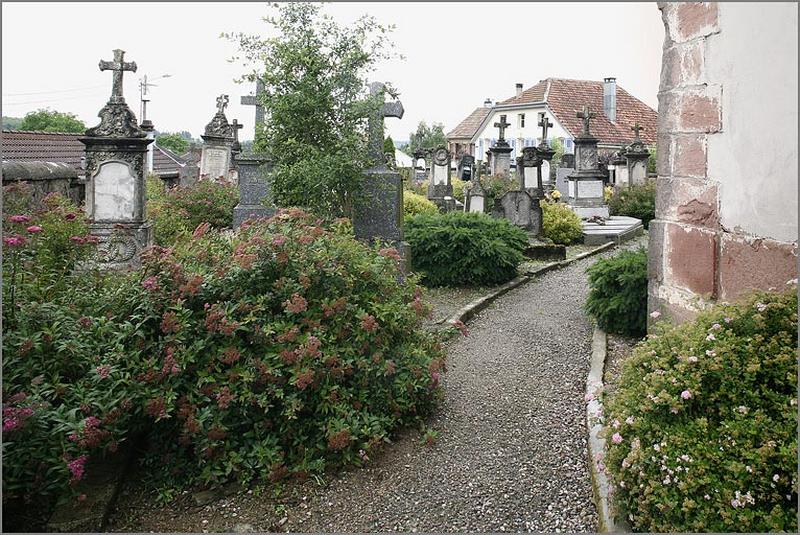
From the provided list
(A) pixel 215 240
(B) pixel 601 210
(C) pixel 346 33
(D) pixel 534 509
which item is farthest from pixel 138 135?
(B) pixel 601 210

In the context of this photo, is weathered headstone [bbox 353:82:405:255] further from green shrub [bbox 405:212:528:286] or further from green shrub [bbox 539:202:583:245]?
green shrub [bbox 539:202:583:245]

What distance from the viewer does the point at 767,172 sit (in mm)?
3699

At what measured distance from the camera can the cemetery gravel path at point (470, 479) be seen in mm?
3406

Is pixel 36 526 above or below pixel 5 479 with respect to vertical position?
below

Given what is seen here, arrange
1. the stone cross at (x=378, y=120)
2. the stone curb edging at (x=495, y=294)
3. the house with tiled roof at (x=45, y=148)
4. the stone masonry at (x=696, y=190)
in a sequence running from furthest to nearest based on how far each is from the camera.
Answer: the house with tiled roof at (x=45, y=148), the stone cross at (x=378, y=120), the stone curb edging at (x=495, y=294), the stone masonry at (x=696, y=190)

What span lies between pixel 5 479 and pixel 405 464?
6.60 feet

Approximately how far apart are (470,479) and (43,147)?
1551 centimetres

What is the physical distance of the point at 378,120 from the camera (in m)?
8.10

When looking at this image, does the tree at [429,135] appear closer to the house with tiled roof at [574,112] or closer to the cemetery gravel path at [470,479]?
the house with tiled roof at [574,112]

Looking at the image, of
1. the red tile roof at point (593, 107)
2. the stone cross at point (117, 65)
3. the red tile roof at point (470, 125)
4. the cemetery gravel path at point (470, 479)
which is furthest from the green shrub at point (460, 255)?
the red tile roof at point (470, 125)

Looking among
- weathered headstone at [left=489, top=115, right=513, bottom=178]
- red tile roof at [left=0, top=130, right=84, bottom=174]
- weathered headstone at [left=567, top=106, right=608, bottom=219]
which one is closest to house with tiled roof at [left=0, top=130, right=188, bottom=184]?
red tile roof at [left=0, top=130, right=84, bottom=174]

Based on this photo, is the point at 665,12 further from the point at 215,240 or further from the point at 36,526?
the point at 36,526

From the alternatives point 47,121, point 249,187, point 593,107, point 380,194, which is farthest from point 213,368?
point 47,121

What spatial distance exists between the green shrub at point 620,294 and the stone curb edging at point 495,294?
1.40 metres
